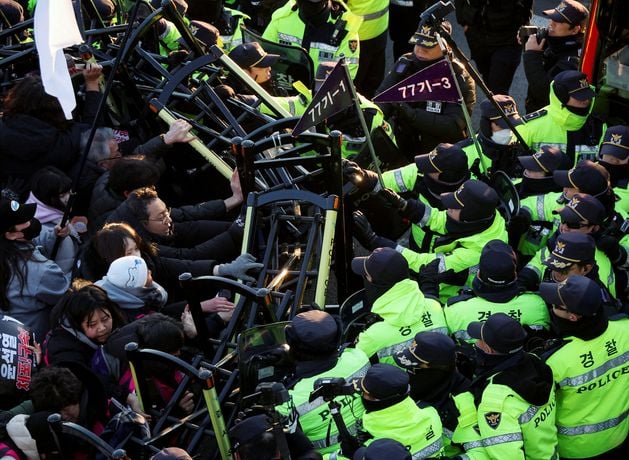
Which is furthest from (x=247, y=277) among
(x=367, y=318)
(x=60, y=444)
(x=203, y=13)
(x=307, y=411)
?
(x=203, y=13)

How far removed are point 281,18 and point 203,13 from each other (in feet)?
3.84

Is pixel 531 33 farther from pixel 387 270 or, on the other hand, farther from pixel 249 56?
pixel 387 270

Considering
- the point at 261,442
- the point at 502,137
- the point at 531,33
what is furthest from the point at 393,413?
the point at 531,33

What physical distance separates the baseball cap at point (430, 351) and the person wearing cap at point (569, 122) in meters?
2.80

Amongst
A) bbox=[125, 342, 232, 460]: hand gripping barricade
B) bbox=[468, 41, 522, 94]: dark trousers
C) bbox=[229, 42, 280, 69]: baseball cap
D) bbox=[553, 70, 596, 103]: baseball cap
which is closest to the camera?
bbox=[125, 342, 232, 460]: hand gripping barricade

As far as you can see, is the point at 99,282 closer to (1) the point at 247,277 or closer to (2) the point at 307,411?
(1) the point at 247,277

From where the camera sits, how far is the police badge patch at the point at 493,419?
434 centimetres

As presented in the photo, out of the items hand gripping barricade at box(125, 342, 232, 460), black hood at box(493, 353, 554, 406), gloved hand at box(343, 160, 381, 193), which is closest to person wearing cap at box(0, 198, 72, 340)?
hand gripping barricade at box(125, 342, 232, 460)

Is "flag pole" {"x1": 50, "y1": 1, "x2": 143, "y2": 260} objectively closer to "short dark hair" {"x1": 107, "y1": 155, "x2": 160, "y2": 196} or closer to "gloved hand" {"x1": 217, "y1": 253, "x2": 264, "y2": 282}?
"short dark hair" {"x1": 107, "y1": 155, "x2": 160, "y2": 196}

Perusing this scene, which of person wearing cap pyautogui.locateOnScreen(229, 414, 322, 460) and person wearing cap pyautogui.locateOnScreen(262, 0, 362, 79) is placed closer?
person wearing cap pyautogui.locateOnScreen(229, 414, 322, 460)

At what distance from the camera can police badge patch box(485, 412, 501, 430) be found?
171 inches

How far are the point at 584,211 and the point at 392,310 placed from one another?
1.43 meters

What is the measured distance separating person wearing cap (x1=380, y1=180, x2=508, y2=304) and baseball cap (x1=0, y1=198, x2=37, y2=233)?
7.23 ft

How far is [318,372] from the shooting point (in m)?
4.43
